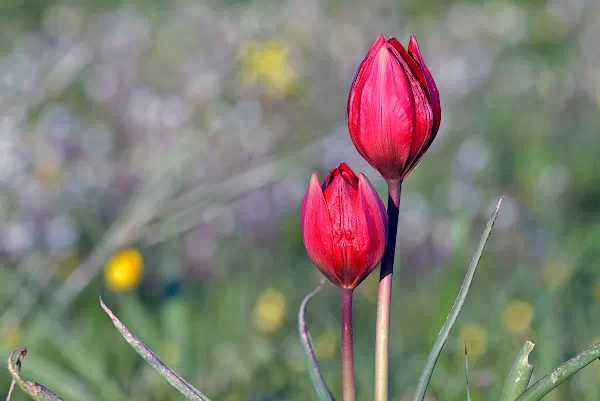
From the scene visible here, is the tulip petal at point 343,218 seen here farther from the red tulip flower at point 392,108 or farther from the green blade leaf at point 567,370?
the green blade leaf at point 567,370

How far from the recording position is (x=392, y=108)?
0.91 metres

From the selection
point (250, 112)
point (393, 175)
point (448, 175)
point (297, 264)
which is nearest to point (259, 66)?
point (250, 112)

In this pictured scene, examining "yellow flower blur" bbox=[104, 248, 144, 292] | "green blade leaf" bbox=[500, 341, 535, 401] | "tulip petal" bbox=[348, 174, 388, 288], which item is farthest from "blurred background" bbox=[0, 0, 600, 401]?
"tulip petal" bbox=[348, 174, 388, 288]

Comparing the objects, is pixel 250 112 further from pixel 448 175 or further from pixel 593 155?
pixel 593 155

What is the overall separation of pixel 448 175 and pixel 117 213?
141 centimetres

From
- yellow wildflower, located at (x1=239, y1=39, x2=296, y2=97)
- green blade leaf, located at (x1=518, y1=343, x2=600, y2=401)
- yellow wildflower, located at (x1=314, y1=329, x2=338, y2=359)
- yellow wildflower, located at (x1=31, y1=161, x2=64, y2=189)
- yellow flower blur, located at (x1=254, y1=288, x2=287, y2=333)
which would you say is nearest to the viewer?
green blade leaf, located at (x1=518, y1=343, x2=600, y2=401)

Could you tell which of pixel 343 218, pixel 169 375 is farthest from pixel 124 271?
pixel 343 218

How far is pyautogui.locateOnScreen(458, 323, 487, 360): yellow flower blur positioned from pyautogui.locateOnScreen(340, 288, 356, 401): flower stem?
83cm

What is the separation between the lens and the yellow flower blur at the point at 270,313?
216cm

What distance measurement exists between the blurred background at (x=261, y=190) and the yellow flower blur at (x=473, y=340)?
0.01 meters

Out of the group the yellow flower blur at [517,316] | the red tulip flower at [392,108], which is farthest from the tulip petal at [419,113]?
the yellow flower blur at [517,316]

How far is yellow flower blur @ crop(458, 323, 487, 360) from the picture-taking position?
1778 millimetres

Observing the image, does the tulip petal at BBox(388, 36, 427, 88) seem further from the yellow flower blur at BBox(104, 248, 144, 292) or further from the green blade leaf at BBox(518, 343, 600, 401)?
the yellow flower blur at BBox(104, 248, 144, 292)

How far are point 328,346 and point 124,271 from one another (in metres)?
0.60
